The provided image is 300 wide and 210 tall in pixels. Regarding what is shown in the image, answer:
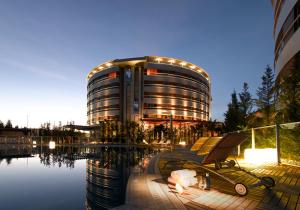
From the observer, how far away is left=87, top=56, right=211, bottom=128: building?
6862 cm

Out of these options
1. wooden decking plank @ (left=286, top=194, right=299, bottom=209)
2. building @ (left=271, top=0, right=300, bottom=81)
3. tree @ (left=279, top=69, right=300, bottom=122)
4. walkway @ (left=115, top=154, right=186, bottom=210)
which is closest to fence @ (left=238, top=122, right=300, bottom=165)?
tree @ (left=279, top=69, right=300, bottom=122)

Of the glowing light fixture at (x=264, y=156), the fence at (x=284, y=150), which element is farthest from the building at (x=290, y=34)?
the glowing light fixture at (x=264, y=156)

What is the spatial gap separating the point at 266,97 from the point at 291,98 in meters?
10.2

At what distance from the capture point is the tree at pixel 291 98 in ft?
36.6

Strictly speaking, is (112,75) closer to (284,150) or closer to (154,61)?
(154,61)

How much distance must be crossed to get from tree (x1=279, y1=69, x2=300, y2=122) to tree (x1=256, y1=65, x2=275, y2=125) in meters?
2.37

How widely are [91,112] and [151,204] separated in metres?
80.5

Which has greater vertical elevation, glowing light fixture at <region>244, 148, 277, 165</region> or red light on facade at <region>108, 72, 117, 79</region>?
red light on facade at <region>108, 72, 117, 79</region>

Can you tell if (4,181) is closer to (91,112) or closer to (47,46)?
(47,46)

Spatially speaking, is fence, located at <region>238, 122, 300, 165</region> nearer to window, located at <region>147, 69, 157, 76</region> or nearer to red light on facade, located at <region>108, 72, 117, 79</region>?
window, located at <region>147, 69, 157, 76</region>

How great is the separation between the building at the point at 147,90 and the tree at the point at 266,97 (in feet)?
138

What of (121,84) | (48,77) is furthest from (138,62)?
(48,77)

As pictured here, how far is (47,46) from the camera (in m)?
48.3

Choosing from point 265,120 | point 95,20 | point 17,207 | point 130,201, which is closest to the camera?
point 130,201
